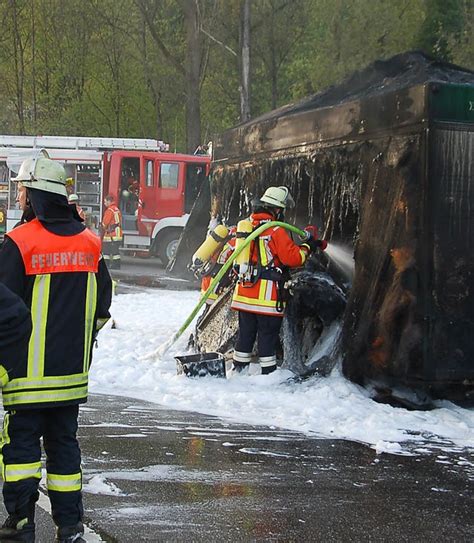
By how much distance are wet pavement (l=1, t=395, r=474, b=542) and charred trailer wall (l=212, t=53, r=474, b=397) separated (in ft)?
4.15

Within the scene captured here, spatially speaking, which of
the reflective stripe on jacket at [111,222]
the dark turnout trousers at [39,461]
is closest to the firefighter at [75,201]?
the dark turnout trousers at [39,461]

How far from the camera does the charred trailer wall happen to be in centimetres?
709

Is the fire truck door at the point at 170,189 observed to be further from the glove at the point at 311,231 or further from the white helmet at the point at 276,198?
the white helmet at the point at 276,198

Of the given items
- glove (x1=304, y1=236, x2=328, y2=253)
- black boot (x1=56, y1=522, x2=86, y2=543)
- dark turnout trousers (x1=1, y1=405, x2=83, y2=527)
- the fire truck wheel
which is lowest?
black boot (x1=56, y1=522, x2=86, y2=543)

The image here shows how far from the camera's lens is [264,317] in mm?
8375

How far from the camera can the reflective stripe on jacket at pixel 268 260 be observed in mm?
8234

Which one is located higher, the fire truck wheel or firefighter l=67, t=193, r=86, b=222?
firefighter l=67, t=193, r=86, b=222

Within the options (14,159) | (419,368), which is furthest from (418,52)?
(14,159)

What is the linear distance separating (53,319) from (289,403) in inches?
142

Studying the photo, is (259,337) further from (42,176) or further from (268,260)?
(42,176)

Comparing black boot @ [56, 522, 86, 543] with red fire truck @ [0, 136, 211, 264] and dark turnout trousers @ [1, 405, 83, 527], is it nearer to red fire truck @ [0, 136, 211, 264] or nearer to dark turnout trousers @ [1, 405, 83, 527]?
dark turnout trousers @ [1, 405, 83, 527]

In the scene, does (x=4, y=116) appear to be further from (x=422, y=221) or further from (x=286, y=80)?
(x=422, y=221)

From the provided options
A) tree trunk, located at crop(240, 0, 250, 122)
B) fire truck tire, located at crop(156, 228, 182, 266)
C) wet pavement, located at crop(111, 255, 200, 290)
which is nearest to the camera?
wet pavement, located at crop(111, 255, 200, 290)

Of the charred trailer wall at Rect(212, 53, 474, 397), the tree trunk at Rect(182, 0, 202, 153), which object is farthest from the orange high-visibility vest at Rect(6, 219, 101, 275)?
the tree trunk at Rect(182, 0, 202, 153)
